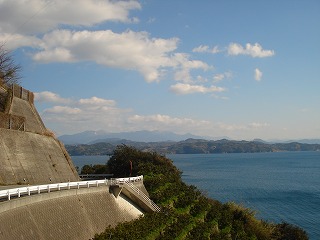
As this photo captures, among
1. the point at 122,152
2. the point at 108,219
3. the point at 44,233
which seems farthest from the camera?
the point at 122,152

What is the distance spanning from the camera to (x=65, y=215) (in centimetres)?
1997

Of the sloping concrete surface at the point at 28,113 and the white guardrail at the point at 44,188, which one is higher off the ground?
the sloping concrete surface at the point at 28,113

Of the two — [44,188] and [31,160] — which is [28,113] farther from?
[44,188]

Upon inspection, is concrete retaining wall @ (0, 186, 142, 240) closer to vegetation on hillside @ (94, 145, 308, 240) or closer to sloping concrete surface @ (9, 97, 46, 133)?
vegetation on hillside @ (94, 145, 308, 240)

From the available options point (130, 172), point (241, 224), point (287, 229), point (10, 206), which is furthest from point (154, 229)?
point (287, 229)

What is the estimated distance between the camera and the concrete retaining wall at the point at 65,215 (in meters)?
15.7

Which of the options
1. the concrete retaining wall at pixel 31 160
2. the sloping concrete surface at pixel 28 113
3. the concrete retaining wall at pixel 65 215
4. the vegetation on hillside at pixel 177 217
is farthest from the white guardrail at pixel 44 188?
the sloping concrete surface at pixel 28 113

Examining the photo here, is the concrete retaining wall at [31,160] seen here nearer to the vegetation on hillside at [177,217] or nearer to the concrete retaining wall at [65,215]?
the concrete retaining wall at [65,215]

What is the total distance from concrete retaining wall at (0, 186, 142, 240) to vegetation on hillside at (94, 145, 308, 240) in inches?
38.5

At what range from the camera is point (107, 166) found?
159 feet

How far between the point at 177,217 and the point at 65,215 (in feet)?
43.1

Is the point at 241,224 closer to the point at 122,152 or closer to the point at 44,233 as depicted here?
the point at 122,152

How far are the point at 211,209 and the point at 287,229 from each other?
10.3 metres

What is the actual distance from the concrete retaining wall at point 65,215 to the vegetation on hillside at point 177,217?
0.98 metres
